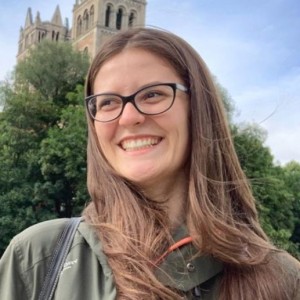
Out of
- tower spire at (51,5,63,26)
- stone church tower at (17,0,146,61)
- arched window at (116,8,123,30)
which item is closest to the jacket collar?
stone church tower at (17,0,146,61)

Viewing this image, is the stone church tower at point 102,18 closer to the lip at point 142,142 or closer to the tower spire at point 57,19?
the tower spire at point 57,19

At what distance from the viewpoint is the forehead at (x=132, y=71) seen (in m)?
1.71

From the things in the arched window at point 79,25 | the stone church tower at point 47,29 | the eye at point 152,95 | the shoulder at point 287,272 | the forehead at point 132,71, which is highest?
the stone church tower at point 47,29

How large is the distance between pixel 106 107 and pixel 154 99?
17cm

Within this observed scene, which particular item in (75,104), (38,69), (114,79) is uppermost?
(38,69)

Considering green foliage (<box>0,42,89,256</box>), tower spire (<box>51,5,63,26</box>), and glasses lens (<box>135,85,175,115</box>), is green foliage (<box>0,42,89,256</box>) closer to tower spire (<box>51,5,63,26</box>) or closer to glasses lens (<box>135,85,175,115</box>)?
glasses lens (<box>135,85,175,115</box>)

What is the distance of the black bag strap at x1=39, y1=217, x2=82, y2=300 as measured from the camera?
1484 mm

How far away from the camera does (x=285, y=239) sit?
62.6 ft

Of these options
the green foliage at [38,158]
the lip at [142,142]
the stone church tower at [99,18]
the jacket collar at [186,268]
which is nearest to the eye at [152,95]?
the lip at [142,142]

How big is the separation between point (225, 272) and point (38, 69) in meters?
24.0

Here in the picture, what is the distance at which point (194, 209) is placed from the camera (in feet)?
5.56

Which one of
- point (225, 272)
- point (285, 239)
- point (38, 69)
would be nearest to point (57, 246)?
point (225, 272)

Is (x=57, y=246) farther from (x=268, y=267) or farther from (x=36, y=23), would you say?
(x=36, y=23)

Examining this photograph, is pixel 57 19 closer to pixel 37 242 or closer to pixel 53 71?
pixel 53 71
